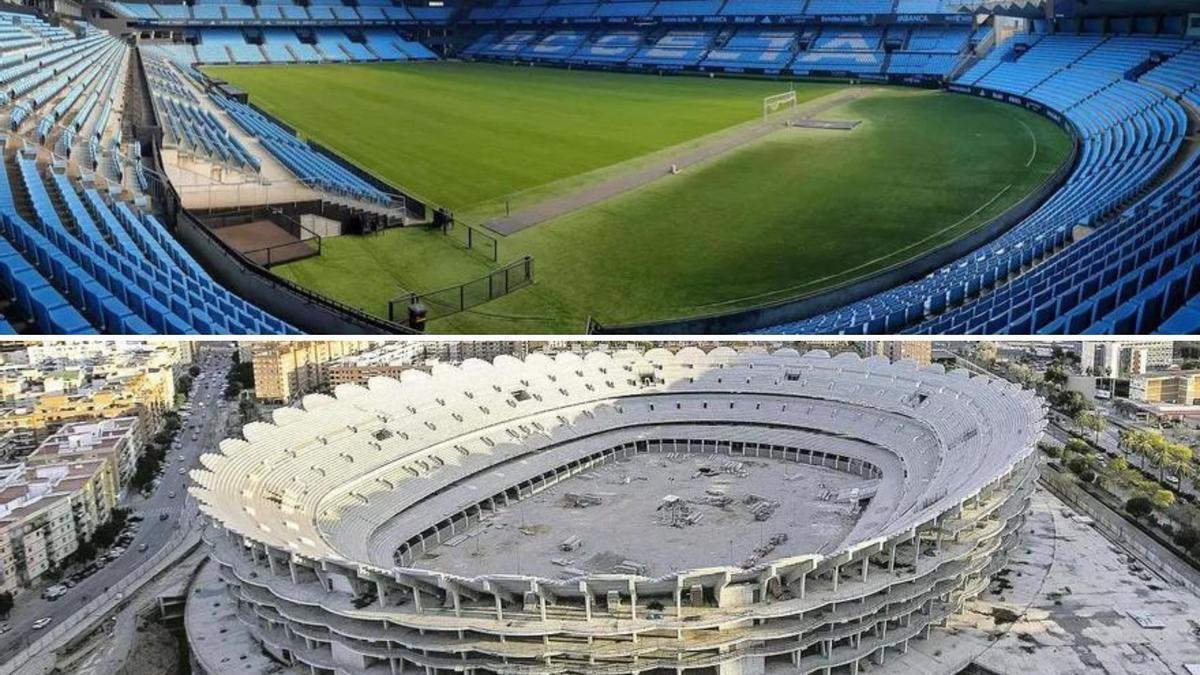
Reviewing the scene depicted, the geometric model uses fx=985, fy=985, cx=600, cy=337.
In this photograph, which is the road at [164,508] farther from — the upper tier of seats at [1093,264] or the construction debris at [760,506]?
the upper tier of seats at [1093,264]

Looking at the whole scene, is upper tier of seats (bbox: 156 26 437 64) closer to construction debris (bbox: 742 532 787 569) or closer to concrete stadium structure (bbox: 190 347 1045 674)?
concrete stadium structure (bbox: 190 347 1045 674)

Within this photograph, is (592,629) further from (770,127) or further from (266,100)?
(266,100)

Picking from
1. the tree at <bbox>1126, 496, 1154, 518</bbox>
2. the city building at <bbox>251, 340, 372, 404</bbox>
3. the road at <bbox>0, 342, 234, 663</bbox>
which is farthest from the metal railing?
the tree at <bbox>1126, 496, 1154, 518</bbox>

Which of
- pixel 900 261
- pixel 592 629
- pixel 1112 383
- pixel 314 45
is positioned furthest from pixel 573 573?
pixel 314 45

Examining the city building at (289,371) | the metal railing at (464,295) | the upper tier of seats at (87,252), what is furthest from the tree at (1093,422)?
the upper tier of seats at (87,252)

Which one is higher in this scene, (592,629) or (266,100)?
(266,100)

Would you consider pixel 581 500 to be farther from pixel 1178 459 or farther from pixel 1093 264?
pixel 1178 459

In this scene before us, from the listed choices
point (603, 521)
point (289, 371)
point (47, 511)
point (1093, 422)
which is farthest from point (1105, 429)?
point (47, 511)
